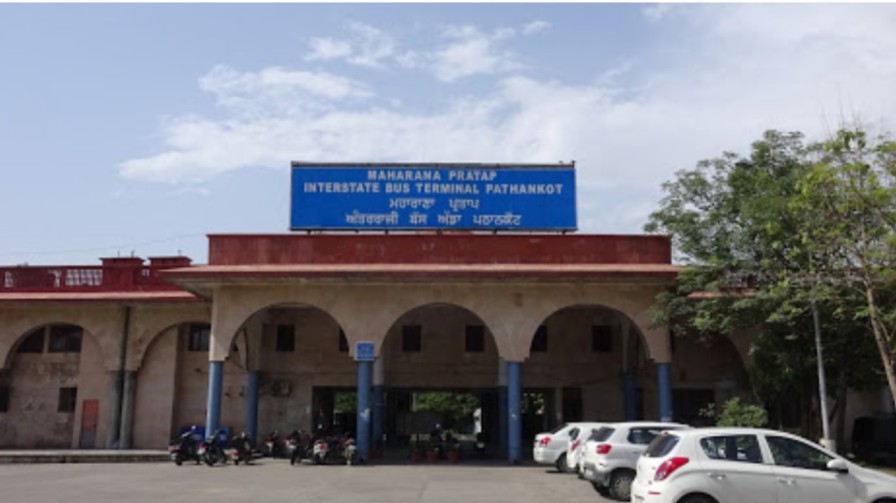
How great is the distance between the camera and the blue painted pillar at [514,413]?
71.2 feet

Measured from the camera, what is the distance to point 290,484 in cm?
1628

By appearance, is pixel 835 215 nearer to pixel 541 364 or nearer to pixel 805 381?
pixel 805 381

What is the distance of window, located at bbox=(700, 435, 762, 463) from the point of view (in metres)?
9.65

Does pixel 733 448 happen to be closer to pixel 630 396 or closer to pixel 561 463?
pixel 561 463

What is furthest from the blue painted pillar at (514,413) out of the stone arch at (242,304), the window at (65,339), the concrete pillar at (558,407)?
the window at (65,339)

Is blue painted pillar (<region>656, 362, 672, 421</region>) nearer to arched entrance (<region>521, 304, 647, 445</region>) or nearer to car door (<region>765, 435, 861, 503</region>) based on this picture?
arched entrance (<region>521, 304, 647, 445</region>)

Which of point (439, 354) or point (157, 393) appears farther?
point (157, 393)

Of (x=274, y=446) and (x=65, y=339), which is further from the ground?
(x=65, y=339)

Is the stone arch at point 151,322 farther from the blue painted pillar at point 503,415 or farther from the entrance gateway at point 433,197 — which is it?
the blue painted pillar at point 503,415

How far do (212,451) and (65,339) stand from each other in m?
10.6

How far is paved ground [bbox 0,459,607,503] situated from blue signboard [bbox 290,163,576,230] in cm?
750

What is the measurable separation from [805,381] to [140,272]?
22.2 metres

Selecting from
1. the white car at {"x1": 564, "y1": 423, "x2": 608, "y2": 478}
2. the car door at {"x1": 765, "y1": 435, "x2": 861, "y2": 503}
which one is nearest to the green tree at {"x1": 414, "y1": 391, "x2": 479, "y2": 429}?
the white car at {"x1": 564, "y1": 423, "x2": 608, "y2": 478}

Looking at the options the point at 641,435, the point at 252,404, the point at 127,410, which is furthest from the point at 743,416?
the point at 127,410
